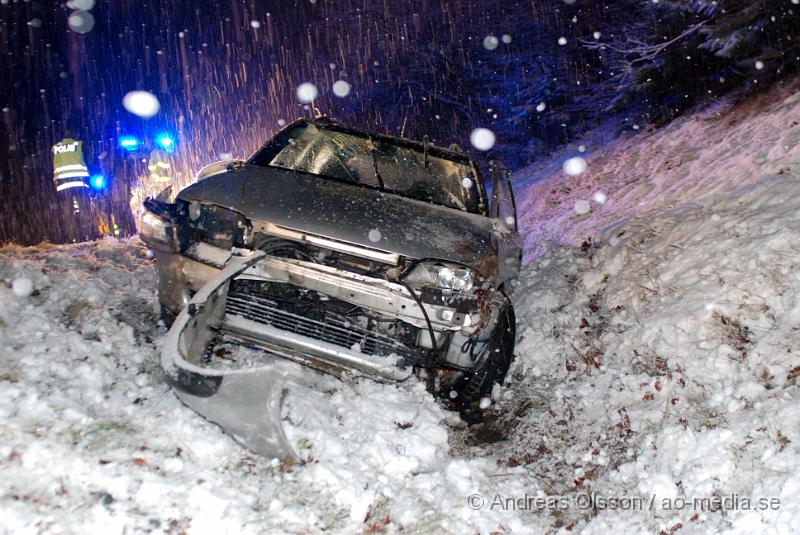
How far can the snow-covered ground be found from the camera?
264cm

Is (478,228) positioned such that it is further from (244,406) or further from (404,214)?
(244,406)

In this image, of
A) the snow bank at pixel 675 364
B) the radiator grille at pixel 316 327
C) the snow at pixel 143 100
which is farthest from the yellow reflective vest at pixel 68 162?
the snow at pixel 143 100

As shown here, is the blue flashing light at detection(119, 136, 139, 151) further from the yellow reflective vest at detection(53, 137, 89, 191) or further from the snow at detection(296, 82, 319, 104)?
the snow at detection(296, 82, 319, 104)

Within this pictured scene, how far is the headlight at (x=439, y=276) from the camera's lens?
12.4ft

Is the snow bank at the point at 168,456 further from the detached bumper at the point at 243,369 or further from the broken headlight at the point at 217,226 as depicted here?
the broken headlight at the point at 217,226

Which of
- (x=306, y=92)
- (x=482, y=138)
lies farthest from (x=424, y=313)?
(x=306, y=92)

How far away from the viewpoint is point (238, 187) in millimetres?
4125

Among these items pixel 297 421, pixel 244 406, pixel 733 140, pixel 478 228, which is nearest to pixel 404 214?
pixel 478 228

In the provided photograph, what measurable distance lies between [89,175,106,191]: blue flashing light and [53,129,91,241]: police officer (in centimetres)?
23

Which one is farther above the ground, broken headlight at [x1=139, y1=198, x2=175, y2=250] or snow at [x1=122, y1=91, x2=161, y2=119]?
broken headlight at [x1=139, y1=198, x2=175, y2=250]

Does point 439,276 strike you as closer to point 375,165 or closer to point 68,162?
point 375,165

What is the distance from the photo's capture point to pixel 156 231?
3766 millimetres

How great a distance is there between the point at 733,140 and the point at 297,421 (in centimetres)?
691

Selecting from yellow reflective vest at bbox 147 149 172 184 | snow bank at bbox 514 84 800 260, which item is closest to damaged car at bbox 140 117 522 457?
snow bank at bbox 514 84 800 260
